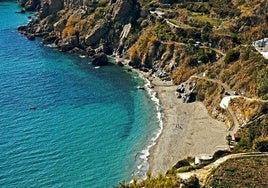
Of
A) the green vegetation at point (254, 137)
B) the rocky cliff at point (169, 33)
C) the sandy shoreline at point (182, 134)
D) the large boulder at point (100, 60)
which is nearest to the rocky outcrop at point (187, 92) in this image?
the sandy shoreline at point (182, 134)

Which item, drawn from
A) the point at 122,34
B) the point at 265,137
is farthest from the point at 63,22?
the point at 265,137

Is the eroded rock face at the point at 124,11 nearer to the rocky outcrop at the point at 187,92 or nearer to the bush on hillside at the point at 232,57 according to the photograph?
the rocky outcrop at the point at 187,92

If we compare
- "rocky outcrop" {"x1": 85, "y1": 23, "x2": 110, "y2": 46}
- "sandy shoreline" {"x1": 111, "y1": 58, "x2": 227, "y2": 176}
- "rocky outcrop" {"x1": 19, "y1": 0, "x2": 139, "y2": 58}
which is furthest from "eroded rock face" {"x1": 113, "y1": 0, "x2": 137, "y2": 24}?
"sandy shoreline" {"x1": 111, "y1": 58, "x2": 227, "y2": 176}

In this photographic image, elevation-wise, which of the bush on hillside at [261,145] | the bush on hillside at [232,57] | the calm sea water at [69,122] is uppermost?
the bush on hillside at [232,57]

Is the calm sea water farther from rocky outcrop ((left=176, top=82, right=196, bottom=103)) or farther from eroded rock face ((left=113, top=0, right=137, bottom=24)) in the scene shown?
eroded rock face ((left=113, top=0, right=137, bottom=24))

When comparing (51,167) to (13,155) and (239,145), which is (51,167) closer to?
(13,155)

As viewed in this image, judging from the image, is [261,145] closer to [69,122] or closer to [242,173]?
[242,173]
